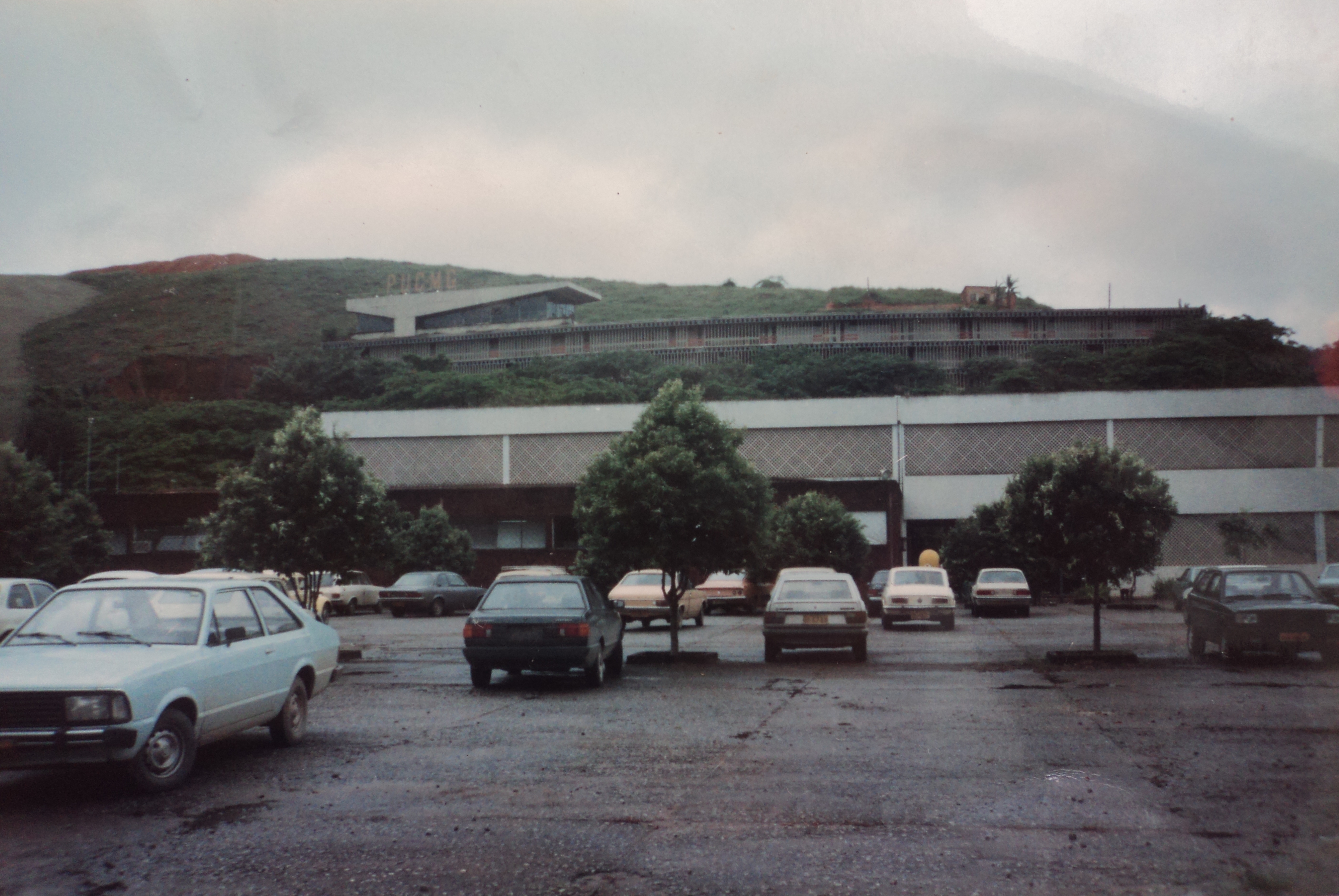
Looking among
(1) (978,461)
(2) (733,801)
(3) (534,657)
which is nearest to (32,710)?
(2) (733,801)

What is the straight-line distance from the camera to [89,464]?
70.6 metres

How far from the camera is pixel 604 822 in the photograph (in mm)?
6766

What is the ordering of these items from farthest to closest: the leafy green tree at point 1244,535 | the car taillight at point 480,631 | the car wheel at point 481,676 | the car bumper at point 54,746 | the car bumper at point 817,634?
the leafy green tree at point 1244,535 → the car bumper at point 817,634 → the car wheel at point 481,676 → the car taillight at point 480,631 → the car bumper at point 54,746

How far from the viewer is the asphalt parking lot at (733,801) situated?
5.63m

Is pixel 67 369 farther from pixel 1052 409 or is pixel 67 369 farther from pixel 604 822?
pixel 604 822

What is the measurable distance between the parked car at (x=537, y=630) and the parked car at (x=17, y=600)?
22.6ft

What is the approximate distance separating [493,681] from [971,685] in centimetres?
657

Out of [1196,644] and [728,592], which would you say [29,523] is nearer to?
[728,592]

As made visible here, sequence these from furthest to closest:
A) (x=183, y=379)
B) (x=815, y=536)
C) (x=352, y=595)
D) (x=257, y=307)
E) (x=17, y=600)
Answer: (x=257, y=307) < (x=183, y=379) < (x=352, y=595) < (x=815, y=536) < (x=17, y=600)

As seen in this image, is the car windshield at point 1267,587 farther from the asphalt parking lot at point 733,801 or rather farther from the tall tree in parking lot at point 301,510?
the tall tree in parking lot at point 301,510

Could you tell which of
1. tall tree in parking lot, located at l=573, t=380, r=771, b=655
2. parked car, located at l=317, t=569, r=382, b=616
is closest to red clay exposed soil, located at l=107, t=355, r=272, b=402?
parked car, located at l=317, t=569, r=382, b=616

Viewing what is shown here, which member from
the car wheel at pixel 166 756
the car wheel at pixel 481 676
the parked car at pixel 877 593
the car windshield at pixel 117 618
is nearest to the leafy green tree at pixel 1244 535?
the parked car at pixel 877 593

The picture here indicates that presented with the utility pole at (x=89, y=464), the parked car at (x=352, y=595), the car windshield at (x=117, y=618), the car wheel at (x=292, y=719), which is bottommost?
the parked car at (x=352, y=595)

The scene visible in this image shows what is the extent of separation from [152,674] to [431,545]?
1599 inches
